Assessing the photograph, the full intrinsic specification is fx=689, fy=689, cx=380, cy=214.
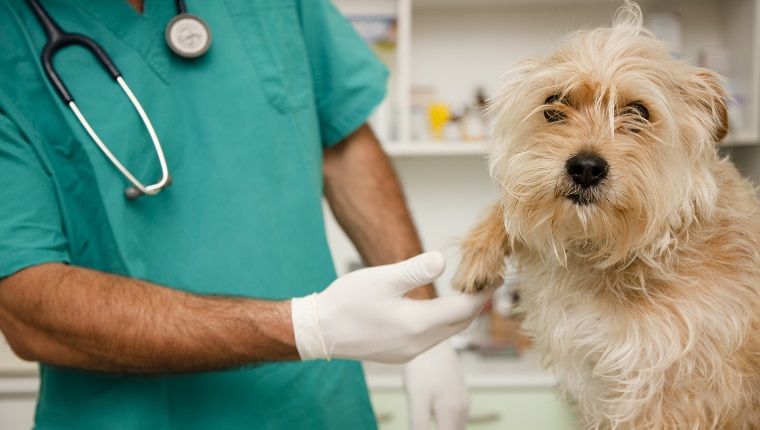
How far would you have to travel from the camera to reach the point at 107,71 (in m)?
0.97

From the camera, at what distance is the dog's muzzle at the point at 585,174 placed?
693 millimetres

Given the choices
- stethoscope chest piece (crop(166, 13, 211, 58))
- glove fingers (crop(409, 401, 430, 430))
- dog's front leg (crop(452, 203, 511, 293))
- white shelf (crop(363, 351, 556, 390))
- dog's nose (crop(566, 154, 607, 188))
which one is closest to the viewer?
dog's nose (crop(566, 154, 607, 188))

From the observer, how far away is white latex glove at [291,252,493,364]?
92 cm

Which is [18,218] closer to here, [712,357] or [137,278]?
[137,278]

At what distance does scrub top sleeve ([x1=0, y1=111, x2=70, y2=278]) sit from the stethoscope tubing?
8 cm

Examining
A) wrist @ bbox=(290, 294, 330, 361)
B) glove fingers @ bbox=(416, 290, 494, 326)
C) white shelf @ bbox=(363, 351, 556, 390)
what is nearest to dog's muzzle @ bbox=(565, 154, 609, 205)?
glove fingers @ bbox=(416, 290, 494, 326)

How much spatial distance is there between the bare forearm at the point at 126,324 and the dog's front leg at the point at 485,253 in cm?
26

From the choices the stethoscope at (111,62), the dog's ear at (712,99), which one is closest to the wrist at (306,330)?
the stethoscope at (111,62)

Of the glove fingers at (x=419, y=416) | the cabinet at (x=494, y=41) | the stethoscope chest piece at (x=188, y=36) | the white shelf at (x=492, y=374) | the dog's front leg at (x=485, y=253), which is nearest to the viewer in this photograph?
the dog's front leg at (x=485, y=253)

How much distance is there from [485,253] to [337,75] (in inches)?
20.5

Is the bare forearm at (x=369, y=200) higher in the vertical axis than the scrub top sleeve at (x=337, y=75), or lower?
lower

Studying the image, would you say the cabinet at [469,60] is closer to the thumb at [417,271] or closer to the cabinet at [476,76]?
the cabinet at [476,76]

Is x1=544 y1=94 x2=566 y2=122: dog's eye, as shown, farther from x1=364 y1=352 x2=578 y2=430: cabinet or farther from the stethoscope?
x1=364 y1=352 x2=578 y2=430: cabinet

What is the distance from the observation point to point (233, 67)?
42.8 inches
